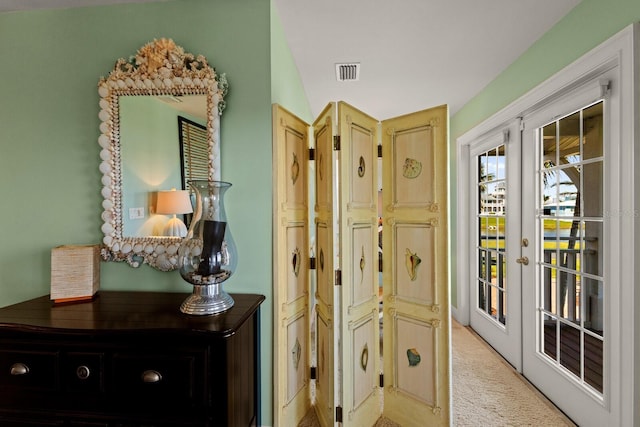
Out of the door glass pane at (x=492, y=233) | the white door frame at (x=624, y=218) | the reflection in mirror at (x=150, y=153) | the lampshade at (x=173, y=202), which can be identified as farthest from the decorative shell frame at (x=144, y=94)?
the door glass pane at (x=492, y=233)

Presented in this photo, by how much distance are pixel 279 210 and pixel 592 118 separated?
1918 millimetres

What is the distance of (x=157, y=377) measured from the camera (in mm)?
1287

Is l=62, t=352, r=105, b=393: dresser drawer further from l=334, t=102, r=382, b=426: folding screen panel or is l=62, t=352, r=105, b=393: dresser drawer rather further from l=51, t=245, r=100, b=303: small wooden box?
l=334, t=102, r=382, b=426: folding screen panel

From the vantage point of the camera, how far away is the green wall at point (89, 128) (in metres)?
1.74

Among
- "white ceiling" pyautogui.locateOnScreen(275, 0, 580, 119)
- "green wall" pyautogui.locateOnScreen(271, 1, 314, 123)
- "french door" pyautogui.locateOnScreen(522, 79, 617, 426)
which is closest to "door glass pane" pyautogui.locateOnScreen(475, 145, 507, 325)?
"french door" pyautogui.locateOnScreen(522, 79, 617, 426)

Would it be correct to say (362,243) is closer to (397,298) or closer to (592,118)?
(397,298)

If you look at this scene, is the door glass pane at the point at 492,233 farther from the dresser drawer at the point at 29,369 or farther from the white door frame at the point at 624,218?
the dresser drawer at the point at 29,369

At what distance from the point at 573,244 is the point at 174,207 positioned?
250 centimetres

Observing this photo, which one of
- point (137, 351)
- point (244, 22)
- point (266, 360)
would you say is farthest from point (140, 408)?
point (244, 22)

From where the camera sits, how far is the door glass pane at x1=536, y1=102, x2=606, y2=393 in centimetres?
181

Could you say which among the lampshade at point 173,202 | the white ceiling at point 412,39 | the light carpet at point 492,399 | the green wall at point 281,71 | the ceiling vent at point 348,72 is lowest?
the light carpet at point 492,399

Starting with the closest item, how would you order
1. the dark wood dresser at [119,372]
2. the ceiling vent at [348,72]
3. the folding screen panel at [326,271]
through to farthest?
the dark wood dresser at [119,372], the folding screen panel at [326,271], the ceiling vent at [348,72]

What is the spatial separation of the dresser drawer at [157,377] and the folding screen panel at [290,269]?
0.51 m

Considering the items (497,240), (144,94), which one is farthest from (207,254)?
(497,240)
